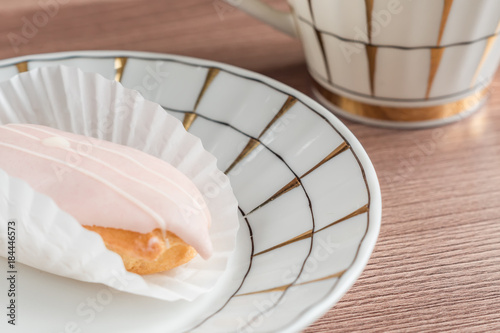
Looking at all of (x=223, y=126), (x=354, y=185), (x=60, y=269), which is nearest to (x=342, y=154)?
(x=354, y=185)

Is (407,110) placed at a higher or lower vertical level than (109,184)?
lower

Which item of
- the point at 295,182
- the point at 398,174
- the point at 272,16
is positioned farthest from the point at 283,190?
the point at 272,16

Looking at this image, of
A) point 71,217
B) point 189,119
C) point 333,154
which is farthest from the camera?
point 189,119

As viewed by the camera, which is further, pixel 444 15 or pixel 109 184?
pixel 444 15

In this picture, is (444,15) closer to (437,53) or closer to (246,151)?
(437,53)

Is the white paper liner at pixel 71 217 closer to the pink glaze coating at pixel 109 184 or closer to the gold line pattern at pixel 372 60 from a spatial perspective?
the pink glaze coating at pixel 109 184

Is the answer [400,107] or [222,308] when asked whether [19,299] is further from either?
[400,107]

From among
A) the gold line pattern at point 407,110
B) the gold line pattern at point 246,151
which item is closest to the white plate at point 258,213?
the gold line pattern at point 246,151
